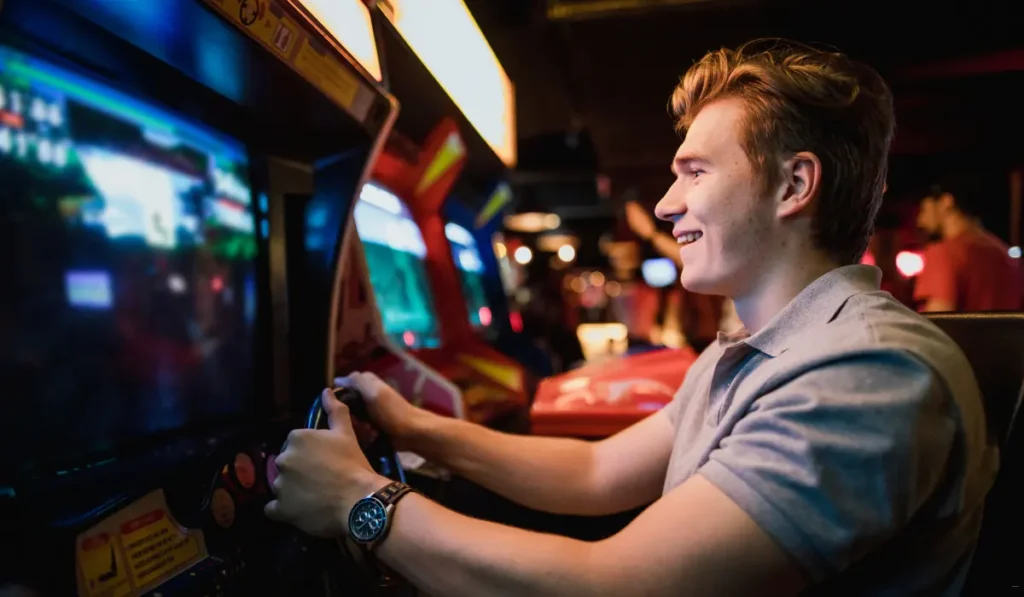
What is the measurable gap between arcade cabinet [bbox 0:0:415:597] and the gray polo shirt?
2.01ft

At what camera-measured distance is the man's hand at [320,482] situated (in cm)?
93

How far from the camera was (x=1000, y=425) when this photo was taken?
1.04 meters

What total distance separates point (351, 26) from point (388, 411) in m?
0.69

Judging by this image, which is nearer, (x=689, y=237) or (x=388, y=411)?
(x=689, y=237)

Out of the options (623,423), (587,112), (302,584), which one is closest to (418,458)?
(302,584)

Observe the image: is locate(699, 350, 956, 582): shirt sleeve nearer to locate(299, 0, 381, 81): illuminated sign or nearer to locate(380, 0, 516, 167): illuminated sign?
locate(299, 0, 381, 81): illuminated sign

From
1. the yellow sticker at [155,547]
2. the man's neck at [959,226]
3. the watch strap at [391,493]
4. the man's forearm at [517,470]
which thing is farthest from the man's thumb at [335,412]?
the man's neck at [959,226]

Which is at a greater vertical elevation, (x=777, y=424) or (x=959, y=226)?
(x=959, y=226)

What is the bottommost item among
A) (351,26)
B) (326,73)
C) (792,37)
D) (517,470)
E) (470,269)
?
(517,470)

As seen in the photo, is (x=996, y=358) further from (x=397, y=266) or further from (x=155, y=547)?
(x=397, y=266)

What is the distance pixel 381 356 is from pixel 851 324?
3.55ft

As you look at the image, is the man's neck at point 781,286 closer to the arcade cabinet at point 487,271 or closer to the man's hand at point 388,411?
the man's hand at point 388,411

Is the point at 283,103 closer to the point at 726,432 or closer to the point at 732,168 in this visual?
the point at 732,168

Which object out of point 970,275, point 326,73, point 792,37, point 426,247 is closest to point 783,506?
point 326,73
